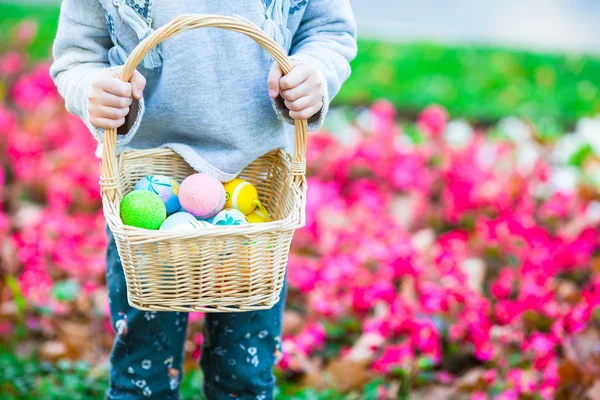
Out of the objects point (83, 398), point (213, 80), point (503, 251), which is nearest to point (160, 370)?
point (83, 398)

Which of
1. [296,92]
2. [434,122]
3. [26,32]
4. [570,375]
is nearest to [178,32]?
[296,92]

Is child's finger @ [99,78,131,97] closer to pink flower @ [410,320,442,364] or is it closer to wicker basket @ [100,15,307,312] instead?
wicker basket @ [100,15,307,312]

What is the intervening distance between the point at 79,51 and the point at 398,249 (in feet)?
4.63

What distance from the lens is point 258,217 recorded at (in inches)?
61.6

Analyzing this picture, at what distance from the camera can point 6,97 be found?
380cm

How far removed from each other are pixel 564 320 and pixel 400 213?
0.94 meters

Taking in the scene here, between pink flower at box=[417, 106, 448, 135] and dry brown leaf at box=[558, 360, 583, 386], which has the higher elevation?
pink flower at box=[417, 106, 448, 135]

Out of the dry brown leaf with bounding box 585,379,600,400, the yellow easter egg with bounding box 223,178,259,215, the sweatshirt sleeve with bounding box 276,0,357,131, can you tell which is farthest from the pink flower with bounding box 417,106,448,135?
the yellow easter egg with bounding box 223,178,259,215

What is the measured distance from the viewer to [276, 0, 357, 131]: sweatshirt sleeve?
153 cm

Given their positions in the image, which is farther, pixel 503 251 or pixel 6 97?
pixel 6 97

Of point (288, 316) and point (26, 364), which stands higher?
point (288, 316)

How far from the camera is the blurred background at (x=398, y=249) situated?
216 cm

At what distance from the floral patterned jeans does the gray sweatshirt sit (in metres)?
0.33

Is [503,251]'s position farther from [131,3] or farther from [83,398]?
[131,3]
